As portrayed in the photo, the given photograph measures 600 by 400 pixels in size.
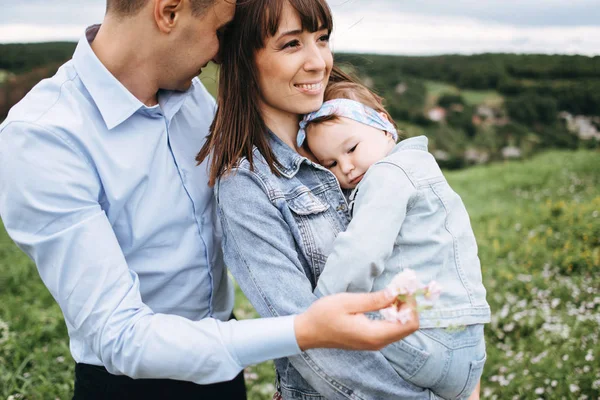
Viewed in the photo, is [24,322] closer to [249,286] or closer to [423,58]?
[249,286]

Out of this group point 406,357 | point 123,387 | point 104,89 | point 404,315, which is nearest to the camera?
point 404,315

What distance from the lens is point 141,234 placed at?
6.21 feet

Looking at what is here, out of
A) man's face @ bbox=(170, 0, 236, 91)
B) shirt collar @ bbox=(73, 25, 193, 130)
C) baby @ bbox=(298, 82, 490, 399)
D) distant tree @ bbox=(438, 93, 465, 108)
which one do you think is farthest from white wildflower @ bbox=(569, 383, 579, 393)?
distant tree @ bbox=(438, 93, 465, 108)

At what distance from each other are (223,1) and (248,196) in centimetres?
68

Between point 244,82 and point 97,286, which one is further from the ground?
point 244,82

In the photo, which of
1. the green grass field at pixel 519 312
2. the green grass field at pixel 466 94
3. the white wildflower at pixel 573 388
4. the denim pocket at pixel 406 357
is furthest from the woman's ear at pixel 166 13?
the green grass field at pixel 466 94

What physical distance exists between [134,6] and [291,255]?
38.7 inches

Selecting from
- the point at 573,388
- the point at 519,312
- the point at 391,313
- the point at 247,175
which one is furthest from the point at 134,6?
the point at 519,312

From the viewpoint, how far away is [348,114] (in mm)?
2215

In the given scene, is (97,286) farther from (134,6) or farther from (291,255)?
(134,6)

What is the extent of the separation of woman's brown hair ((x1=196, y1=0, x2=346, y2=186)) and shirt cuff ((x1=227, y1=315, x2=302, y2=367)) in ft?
1.99

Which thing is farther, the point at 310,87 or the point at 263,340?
the point at 310,87

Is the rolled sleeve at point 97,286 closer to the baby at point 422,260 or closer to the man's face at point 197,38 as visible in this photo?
the baby at point 422,260

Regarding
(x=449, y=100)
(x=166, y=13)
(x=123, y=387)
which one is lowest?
(x=449, y=100)
